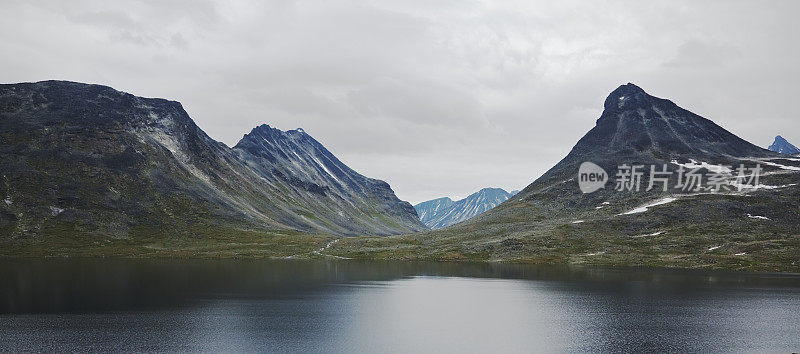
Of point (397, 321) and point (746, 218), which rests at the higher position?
point (746, 218)

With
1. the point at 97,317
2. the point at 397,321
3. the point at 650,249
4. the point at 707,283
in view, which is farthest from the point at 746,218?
the point at 97,317

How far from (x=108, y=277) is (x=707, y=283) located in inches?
4787

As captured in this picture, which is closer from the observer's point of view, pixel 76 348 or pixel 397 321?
pixel 76 348

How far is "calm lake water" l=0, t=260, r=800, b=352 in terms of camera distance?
4806 centimetres

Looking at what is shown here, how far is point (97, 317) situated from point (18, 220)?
572 ft

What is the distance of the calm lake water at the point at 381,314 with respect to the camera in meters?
48.1

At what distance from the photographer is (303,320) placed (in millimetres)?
58812

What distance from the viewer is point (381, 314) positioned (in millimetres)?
64750

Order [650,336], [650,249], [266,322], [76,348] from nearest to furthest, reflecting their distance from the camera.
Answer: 1. [76,348]
2. [650,336]
3. [266,322]
4. [650,249]

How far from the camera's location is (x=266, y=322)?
187 feet

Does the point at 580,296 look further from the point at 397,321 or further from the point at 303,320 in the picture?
the point at 303,320

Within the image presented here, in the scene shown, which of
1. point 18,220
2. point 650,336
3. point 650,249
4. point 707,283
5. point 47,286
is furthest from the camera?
point 18,220

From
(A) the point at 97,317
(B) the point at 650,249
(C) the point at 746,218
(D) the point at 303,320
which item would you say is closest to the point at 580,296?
(D) the point at 303,320

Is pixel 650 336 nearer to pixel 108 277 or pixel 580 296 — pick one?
pixel 580 296
